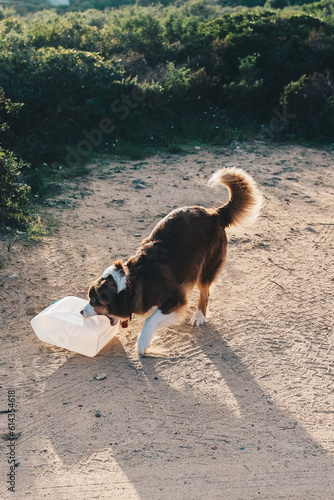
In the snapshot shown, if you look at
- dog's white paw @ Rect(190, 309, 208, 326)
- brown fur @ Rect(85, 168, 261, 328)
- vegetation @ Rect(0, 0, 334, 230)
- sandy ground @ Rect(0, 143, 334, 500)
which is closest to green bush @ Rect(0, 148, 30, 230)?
sandy ground @ Rect(0, 143, 334, 500)

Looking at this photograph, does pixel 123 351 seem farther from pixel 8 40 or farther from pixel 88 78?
pixel 8 40

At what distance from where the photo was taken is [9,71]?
35.0 feet

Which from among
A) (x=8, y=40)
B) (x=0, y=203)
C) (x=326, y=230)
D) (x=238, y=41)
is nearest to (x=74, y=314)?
(x=0, y=203)

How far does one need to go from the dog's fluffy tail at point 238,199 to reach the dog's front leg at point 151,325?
49.2 inches

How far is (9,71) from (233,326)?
777cm

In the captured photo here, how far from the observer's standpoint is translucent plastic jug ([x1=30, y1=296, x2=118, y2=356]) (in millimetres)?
5074

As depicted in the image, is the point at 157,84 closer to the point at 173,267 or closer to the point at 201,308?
the point at 201,308

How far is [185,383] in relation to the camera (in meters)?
4.86

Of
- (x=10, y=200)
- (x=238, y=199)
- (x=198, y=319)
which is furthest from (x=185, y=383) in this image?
(x=10, y=200)

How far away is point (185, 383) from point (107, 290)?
44.8 inches

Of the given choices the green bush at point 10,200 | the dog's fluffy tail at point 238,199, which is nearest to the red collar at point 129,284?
the dog's fluffy tail at point 238,199

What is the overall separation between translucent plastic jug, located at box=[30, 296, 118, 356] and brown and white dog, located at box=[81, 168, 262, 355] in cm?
13

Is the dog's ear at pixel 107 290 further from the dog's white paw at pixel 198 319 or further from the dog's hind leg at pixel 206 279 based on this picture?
the dog's white paw at pixel 198 319

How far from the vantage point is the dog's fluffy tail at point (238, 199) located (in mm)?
5621
